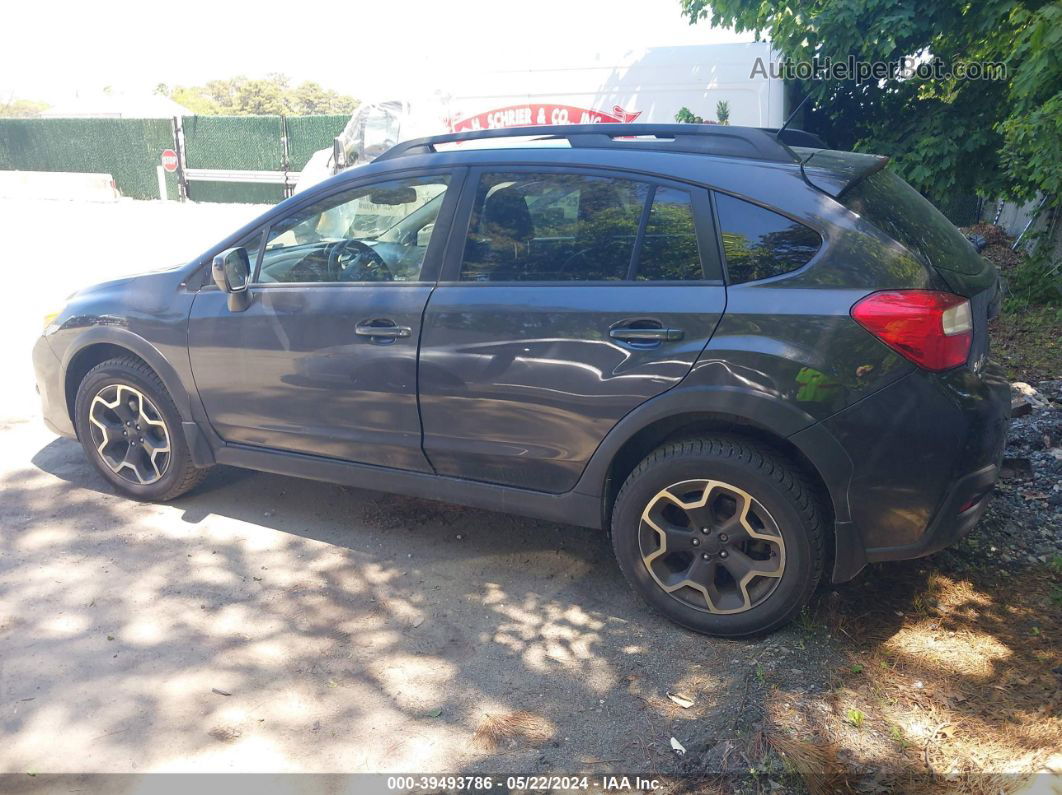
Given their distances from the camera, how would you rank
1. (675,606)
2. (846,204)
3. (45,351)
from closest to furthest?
(846,204)
(675,606)
(45,351)

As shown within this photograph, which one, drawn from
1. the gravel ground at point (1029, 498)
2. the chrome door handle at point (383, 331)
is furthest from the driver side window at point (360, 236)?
the gravel ground at point (1029, 498)

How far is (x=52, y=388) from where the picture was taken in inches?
187

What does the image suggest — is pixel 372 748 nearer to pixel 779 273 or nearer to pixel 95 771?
pixel 95 771

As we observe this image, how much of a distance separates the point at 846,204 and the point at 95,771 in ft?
10.7

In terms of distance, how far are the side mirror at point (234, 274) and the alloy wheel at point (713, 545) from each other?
2.21 meters

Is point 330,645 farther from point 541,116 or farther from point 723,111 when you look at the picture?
point 541,116

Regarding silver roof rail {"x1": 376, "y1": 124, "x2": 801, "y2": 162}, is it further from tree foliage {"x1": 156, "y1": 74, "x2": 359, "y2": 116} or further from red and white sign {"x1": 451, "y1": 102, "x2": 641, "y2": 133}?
tree foliage {"x1": 156, "y1": 74, "x2": 359, "y2": 116}

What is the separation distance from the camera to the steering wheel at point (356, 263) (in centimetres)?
393

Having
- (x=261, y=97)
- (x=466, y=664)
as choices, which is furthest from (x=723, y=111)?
(x=261, y=97)

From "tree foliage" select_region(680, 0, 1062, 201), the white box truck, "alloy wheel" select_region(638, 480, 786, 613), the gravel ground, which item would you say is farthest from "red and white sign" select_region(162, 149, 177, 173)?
"alloy wheel" select_region(638, 480, 786, 613)

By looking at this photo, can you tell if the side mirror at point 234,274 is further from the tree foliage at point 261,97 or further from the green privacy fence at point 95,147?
the tree foliage at point 261,97

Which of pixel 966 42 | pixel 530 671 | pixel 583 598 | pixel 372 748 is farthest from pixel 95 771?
pixel 966 42

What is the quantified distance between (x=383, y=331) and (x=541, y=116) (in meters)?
7.17

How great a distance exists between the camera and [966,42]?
790 cm
